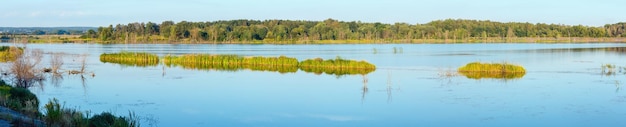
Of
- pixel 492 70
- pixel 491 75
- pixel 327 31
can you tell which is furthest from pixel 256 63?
pixel 327 31

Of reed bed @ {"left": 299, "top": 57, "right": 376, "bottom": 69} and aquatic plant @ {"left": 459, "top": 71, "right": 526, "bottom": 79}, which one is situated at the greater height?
reed bed @ {"left": 299, "top": 57, "right": 376, "bottom": 69}

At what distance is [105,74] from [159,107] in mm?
14525

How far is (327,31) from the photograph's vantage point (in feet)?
400

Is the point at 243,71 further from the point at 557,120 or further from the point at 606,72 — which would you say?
→ the point at 557,120

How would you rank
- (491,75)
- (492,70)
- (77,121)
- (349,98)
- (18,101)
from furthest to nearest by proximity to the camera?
(492,70), (491,75), (349,98), (18,101), (77,121)

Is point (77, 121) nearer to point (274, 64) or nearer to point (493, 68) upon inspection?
point (493, 68)

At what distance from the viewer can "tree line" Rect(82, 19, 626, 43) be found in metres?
118

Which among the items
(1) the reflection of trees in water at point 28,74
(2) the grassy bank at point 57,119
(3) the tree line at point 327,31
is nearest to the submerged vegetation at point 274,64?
(1) the reflection of trees in water at point 28,74

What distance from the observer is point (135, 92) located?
22.6 m

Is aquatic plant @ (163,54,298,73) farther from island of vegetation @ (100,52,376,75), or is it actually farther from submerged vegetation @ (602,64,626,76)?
submerged vegetation @ (602,64,626,76)

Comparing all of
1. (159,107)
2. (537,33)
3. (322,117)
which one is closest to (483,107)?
(322,117)

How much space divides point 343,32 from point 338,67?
85.0 metres

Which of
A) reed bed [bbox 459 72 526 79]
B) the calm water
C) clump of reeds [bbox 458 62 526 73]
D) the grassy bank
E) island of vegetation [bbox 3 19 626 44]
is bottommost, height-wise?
the calm water

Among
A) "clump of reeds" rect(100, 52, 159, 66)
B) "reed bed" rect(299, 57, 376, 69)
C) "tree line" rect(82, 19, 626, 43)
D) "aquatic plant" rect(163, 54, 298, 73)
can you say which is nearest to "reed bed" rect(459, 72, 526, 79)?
"reed bed" rect(299, 57, 376, 69)
